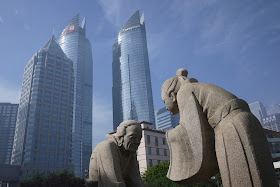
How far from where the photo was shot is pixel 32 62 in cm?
9094

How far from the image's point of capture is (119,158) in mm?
4457

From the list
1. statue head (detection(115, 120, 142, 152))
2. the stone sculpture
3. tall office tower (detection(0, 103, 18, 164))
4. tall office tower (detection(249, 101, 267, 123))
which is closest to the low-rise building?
statue head (detection(115, 120, 142, 152))

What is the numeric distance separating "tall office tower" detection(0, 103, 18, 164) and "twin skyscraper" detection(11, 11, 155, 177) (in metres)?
29.3

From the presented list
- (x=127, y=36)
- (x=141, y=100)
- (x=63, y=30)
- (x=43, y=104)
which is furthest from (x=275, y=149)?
(x=63, y=30)

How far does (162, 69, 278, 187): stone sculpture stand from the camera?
103 inches

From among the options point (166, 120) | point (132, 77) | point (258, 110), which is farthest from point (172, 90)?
point (258, 110)

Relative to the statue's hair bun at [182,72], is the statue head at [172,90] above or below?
below

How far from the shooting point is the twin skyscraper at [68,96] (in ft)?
256

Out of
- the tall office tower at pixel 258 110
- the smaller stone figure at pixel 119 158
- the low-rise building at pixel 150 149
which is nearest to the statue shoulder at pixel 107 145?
the smaller stone figure at pixel 119 158

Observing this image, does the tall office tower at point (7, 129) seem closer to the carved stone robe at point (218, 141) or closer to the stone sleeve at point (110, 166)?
the stone sleeve at point (110, 166)

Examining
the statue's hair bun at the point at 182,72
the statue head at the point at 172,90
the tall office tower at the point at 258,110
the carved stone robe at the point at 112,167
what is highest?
the tall office tower at the point at 258,110

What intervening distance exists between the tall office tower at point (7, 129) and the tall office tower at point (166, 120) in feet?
285

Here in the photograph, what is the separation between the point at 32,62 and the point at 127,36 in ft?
205

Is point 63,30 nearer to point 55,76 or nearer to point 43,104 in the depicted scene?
point 55,76
